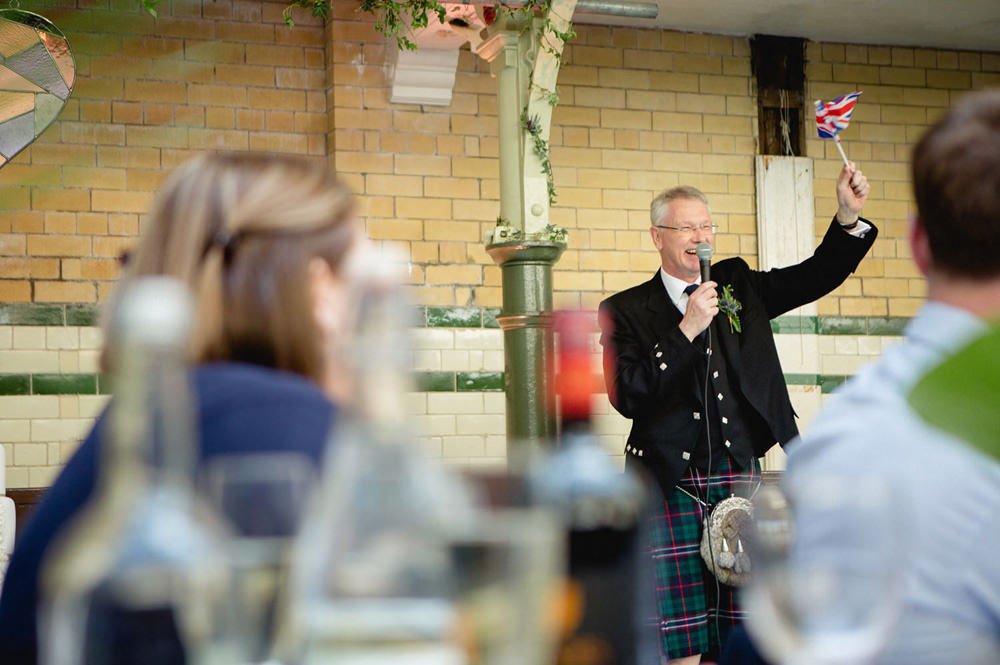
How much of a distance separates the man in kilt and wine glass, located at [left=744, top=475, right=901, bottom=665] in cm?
297

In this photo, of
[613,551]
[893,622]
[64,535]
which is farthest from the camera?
[64,535]

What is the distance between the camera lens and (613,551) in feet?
2.75

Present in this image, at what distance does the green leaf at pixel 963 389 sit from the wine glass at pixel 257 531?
0.34m

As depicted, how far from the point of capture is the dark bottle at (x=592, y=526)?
81 centimetres

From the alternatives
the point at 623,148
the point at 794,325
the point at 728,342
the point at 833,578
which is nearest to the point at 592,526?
the point at 833,578

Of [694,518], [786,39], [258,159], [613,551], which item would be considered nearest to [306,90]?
[786,39]

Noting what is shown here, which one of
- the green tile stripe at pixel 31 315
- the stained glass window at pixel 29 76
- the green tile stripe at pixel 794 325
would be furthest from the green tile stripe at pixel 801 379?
the stained glass window at pixel 29 76

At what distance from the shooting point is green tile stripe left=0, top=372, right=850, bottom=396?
5.52 m

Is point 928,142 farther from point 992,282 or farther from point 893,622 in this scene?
point 893,622

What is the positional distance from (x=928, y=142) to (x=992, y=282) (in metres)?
0.14

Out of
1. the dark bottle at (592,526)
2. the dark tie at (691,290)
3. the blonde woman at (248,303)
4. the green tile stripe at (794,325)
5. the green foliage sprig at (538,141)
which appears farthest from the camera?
the green tile stripe at (794,325)

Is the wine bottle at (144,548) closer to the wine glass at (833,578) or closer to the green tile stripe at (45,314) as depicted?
the wine glass at (833,578)

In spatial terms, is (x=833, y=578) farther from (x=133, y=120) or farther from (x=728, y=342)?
(x=133, y=120)

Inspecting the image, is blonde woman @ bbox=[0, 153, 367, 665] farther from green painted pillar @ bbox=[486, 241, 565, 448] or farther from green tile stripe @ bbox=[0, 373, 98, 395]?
green tile stripe @ bbox=[0, 373, 98, 395]
